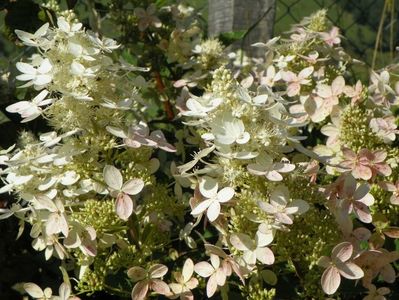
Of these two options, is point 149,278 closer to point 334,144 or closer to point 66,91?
point 66,91

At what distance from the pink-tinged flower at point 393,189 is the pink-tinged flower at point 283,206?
0.29 metres

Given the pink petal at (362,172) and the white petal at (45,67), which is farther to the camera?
the pink petal at (362,172)

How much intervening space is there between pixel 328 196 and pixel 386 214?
0.24 metres

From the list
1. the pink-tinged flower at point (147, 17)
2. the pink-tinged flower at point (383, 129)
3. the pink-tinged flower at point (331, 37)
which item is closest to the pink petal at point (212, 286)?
the pink-tinged flower at point (383, 129)

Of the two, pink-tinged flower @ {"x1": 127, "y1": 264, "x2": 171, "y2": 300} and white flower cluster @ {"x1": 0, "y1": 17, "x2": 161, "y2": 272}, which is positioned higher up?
white flower cluster @ {"x1": 0, "y1": 17, "x2": 161, "y2": 272}

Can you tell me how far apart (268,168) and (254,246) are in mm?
115

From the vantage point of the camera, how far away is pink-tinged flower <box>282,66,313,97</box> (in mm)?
1511

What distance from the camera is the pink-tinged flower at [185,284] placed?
115cm

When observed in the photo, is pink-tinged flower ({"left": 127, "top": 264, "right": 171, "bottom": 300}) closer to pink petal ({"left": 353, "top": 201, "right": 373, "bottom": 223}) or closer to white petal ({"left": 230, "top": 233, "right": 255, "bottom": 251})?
white petal ({"left": 230, "top": 233, "right": 255, "bottom": 251})

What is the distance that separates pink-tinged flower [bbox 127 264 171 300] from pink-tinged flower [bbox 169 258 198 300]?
2 centimetres

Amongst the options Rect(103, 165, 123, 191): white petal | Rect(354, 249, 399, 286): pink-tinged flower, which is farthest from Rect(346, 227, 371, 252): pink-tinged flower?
Rect(103, 165, 123, 191): white petal

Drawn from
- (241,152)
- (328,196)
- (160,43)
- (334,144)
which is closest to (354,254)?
(328,196)

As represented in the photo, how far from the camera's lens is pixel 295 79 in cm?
153

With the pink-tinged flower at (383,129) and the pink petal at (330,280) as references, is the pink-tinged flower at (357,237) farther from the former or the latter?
the pink-tinged flower at (383,129)
